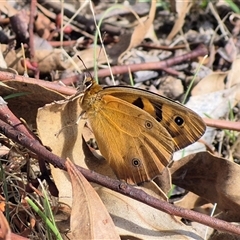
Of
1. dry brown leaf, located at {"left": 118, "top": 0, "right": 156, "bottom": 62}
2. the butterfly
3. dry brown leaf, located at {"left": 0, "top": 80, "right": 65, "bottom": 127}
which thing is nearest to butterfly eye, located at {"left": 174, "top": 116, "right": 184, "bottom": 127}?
the butterfly

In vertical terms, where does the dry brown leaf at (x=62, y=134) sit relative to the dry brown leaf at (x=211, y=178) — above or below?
above

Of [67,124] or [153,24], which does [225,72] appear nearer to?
[153,24]

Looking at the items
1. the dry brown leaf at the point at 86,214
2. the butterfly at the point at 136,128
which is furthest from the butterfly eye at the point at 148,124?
the dry brown leaf at the point at 86,214

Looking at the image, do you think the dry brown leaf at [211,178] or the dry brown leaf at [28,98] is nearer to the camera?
the dry brown leaf at [28,98]

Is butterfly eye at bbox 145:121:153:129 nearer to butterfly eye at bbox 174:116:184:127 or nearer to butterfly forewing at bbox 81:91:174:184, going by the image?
butterfly forewing at bbox 81:91:174:184

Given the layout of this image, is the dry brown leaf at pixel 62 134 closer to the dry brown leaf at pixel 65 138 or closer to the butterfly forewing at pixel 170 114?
the dry brown leaf at pixel 65 138

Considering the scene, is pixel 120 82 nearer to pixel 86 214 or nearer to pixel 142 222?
pixel 142 222

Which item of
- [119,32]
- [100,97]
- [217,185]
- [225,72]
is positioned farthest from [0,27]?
[217,185]

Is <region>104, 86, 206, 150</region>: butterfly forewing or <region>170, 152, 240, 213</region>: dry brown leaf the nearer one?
<region>104, 86, 206, 150</region>: butterfly forewing
